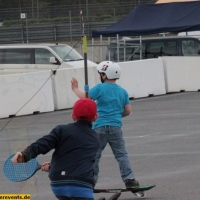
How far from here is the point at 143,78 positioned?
21.8 m

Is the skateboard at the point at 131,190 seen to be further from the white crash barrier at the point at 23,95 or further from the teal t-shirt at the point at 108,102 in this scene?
the white crash barrier at the point at 23,95

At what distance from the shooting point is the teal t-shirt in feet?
26.2

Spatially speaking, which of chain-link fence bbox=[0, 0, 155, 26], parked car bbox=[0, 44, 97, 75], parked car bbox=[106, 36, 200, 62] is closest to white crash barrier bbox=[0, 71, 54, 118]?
parked car bbox=[0, 44, 97, 75]

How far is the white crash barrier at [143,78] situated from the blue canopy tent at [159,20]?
140 inches

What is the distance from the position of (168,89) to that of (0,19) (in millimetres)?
19140

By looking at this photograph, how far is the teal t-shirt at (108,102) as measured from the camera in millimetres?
8000

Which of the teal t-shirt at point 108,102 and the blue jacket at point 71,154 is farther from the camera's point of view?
the teal t-shirt at point 108,102

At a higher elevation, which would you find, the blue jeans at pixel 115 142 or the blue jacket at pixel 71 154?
the blue jacket at pixel 71 154

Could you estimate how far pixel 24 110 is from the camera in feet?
60.0

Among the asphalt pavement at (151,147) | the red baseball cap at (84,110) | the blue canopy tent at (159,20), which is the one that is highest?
the blue canopy tent at (159,20)

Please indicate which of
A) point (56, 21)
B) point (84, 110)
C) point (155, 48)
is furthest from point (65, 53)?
point (84, 110)

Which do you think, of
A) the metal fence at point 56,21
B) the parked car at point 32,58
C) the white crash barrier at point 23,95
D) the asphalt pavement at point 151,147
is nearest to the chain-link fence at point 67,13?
the metal fence at point 56,21

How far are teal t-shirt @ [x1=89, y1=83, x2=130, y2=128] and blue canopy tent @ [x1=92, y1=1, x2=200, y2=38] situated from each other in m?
17.7

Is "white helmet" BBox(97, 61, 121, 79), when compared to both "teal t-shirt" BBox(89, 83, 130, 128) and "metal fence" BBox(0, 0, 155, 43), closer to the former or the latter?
"teal t-shirt" BBox(89, 83, 130, 128)
